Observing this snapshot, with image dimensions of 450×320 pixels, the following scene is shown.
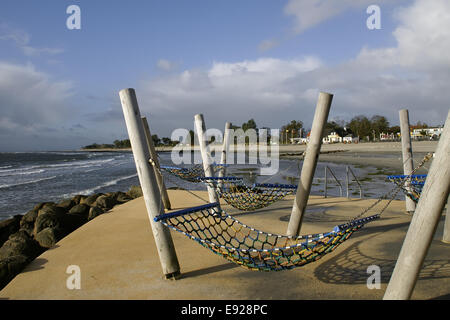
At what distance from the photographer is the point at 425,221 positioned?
7.90ft

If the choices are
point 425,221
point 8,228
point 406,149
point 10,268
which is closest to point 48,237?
point 10,268

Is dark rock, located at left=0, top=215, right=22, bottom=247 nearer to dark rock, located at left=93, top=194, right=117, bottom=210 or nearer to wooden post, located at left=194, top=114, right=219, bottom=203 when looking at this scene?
dark rock, located at left=93, top=194, right=117, bottom=210

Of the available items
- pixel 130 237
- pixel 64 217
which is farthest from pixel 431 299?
pixel 64 217

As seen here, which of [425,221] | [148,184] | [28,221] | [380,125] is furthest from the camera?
[380,125]

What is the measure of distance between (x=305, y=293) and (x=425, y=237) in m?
1.55

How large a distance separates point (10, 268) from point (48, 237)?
170cm

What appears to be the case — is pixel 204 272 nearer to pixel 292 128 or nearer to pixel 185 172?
pixel 185 172

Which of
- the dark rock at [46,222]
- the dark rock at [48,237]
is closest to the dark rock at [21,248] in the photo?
the dark rock at [48,237]

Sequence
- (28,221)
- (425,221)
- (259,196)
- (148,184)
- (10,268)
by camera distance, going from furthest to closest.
Answer: 1. (28,221)
2. (259,196)
3. (10,268)
4. (148,184)
5. (425,221)

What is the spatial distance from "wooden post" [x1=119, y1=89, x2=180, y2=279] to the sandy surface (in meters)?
0.25

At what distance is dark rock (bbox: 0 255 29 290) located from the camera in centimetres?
446

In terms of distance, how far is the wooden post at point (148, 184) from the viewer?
4.06 meters
